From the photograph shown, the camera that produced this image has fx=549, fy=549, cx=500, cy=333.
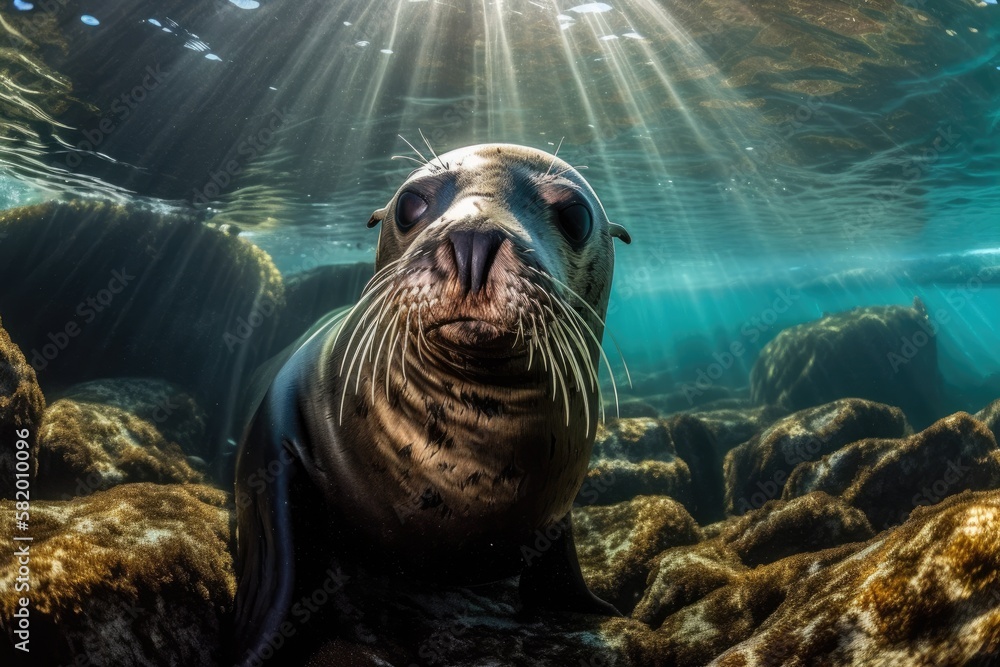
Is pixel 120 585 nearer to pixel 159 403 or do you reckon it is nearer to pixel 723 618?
pixel 723 618

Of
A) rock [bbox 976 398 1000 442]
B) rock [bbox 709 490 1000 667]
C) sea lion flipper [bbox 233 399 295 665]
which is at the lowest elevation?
rock [bbox 976 398 1000 442]

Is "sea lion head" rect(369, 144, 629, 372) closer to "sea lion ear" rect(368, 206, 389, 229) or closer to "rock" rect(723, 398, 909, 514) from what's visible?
"sea lion ear" rect(368, 206, 389, 229)

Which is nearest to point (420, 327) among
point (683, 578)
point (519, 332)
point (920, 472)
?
point (519, 332)

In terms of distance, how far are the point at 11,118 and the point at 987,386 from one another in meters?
24.8

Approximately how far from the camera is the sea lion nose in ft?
5.23

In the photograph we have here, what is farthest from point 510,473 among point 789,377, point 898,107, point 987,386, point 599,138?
point 987,386

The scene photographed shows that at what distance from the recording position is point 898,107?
9.73 metres

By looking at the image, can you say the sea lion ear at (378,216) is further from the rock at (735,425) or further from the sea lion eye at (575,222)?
the rock at (735,425)

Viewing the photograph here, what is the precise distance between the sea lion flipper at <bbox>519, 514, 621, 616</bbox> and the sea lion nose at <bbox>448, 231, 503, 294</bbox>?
5.42 feet

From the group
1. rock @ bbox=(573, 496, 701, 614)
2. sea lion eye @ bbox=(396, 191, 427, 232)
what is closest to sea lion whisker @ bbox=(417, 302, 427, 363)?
sea lion eye @ bbox=(396, 191, 427, 232)

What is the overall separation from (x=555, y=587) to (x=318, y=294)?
7.66 m

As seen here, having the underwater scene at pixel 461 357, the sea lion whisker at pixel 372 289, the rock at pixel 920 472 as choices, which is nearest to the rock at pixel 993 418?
the underwater scene at pixel 461 357

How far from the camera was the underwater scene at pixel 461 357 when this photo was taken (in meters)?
1.89

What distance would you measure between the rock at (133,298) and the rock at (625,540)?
16.9 ft
